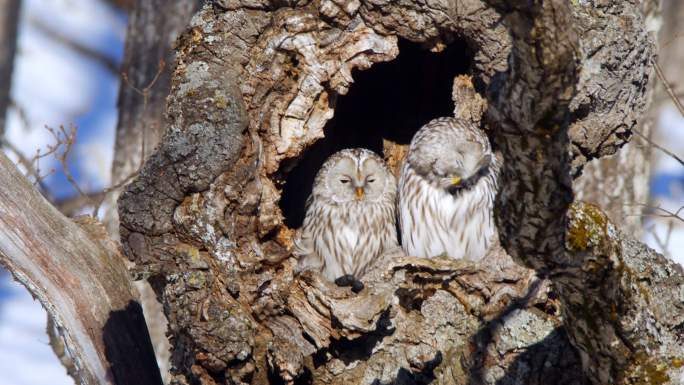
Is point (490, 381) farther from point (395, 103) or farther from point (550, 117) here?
point (395, 103)

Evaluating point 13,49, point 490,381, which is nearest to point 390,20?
point 490,381

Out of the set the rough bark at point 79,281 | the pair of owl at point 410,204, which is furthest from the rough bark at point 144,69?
the rough bark at point 79,281

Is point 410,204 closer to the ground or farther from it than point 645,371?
farther from it

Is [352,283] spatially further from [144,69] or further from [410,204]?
[144,69]

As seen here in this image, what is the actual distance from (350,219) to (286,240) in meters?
0.59

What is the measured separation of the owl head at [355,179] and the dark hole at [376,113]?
0.53 m

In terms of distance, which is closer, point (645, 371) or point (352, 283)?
point (645, 371)

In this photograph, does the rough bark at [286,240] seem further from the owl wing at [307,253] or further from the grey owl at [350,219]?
the grey owl at [350,219]

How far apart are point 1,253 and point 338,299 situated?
1708 mm

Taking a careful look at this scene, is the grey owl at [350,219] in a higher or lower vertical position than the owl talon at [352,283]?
higher

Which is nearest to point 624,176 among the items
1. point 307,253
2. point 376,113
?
point 376,113

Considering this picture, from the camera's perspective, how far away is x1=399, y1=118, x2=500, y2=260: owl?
6.37m

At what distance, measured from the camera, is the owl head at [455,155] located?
6.36m

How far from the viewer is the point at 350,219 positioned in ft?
22.4
